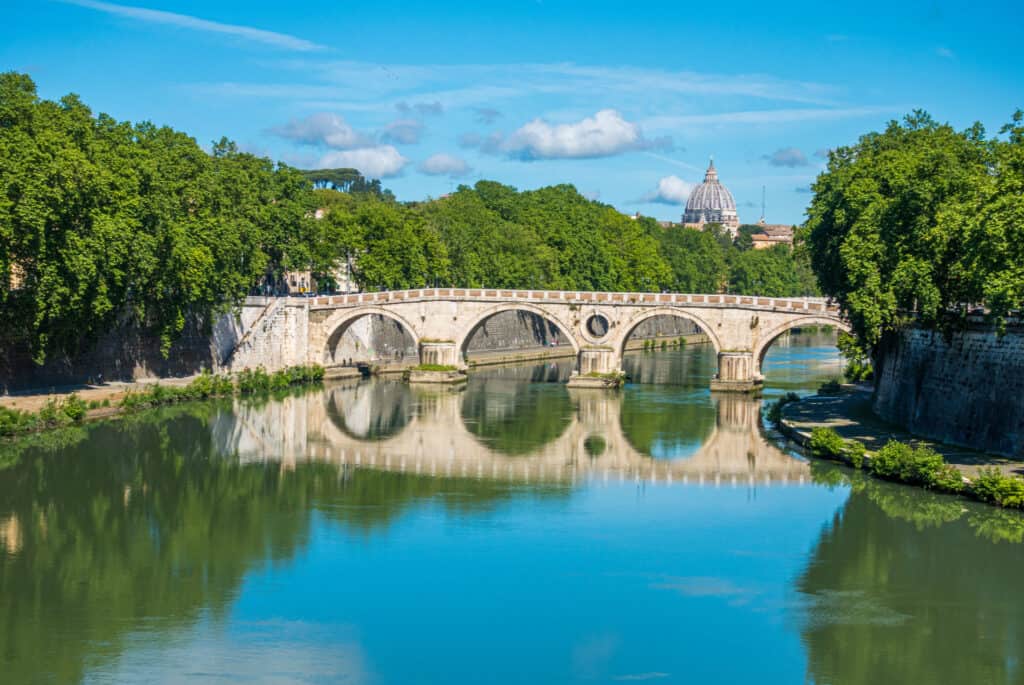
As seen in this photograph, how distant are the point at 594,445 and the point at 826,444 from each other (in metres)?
8.10

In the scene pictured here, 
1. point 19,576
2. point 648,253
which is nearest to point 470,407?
point 19,576

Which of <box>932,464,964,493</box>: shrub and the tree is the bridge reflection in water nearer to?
<box>932,464,964,493</box>: shrub

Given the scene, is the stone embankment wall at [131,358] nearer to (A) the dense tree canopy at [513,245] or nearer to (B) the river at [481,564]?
(B) the river at [481,564]

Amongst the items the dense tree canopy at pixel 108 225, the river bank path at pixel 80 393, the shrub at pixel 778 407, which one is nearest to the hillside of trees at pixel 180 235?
the dense tree canopy at pixel 108 225

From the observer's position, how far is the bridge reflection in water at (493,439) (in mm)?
36031

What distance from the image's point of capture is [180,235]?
1809 inches

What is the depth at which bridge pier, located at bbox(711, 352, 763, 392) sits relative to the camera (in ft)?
182

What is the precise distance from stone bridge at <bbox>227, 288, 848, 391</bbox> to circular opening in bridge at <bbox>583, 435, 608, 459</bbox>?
1469cm

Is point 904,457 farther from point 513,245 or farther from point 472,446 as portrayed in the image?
point 513,245

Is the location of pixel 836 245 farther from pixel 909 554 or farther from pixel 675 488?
pixel 909 554

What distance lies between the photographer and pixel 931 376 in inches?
1484

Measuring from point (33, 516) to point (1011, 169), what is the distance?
23.8 metres

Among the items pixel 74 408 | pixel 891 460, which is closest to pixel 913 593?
pixel 891 460

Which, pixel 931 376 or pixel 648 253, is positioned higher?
pixel 648 253
